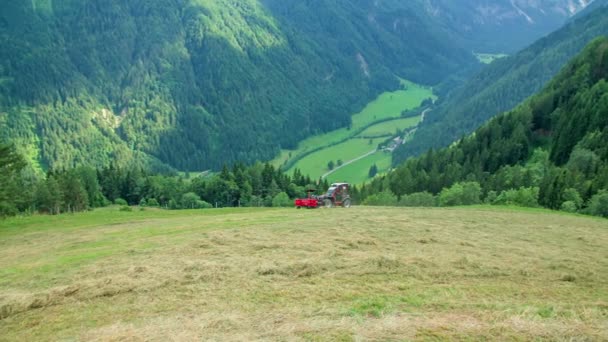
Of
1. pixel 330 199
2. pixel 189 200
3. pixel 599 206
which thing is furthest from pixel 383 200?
pixel 189 200

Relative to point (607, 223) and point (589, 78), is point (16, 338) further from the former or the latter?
point (589, 78)

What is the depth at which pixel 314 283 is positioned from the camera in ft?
69.5

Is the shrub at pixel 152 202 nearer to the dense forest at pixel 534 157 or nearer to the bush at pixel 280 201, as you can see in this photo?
the bush at pixel 280 201

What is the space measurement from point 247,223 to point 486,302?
825 inches

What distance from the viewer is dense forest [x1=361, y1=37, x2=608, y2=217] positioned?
64894 mm

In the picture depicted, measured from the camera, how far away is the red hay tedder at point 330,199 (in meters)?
49.2

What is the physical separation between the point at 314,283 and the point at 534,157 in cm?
9029

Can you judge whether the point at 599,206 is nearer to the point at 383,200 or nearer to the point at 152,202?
the point at 383,200

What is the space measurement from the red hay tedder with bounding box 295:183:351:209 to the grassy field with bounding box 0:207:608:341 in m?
14.9

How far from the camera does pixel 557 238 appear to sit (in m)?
30.2

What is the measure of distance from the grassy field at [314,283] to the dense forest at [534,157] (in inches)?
1252

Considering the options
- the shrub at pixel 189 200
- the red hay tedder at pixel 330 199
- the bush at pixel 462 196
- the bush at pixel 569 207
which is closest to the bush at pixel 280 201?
the shrub at pixel 189 200

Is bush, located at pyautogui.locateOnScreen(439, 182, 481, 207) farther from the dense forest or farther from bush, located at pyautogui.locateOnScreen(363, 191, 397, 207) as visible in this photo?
bush, located at pyautogui.locateOnScreen(363, 191, 397, 207)

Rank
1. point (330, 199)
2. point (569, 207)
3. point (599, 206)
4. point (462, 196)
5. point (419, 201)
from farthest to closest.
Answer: point (419, 201) → point (462, 196) → point (569, 207) → point (599, 206) → point (330, 199)
